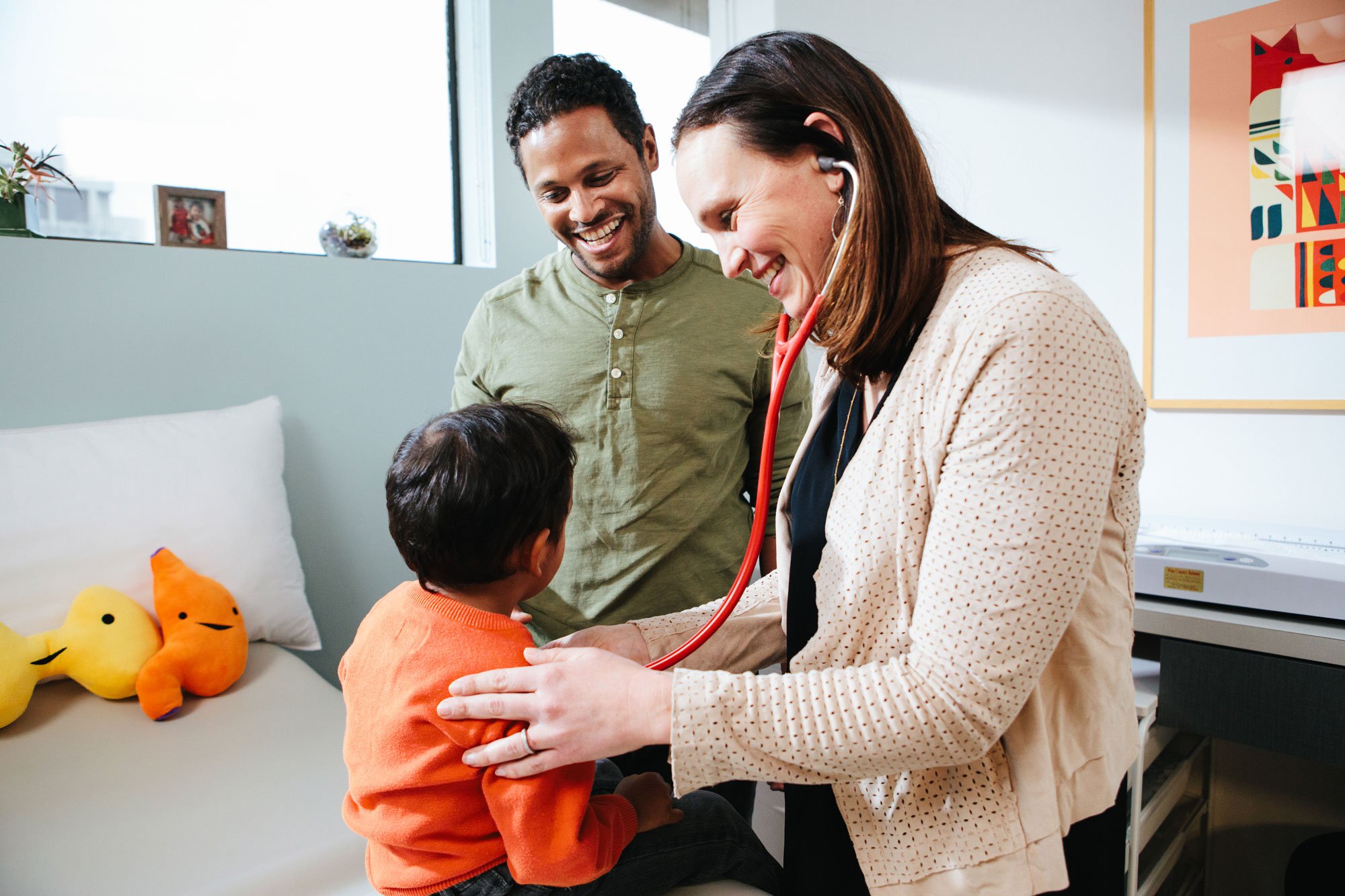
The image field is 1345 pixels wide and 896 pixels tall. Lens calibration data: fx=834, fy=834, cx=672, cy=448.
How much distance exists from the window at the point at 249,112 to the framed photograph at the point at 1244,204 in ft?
6.26

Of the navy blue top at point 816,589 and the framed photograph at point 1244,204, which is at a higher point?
the framed photograph at point 1244,204

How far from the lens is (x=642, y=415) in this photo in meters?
1.34

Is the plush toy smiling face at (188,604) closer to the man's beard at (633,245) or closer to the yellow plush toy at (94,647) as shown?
the yellow plush toy at (94,647)

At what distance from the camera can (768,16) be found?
2.30m

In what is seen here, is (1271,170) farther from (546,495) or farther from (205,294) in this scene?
(205,294)

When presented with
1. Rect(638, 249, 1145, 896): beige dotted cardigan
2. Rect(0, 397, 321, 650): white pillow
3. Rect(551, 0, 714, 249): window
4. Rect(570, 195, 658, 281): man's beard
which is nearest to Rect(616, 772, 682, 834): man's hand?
Rect(638, 249, 1145, 896): beige dotted cardigan

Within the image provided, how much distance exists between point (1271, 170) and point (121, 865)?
2.21 metres

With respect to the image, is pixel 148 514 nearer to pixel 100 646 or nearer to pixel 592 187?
pixel 100 646

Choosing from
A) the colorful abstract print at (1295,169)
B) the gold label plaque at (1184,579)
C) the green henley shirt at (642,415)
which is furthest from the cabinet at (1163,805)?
the colorful abstract print at (1295,169)

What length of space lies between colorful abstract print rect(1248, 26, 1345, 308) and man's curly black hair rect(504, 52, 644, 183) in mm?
1191

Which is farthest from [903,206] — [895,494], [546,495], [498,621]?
[498,621]

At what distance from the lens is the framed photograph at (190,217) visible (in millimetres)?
1861

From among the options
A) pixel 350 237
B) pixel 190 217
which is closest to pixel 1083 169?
pixel 350 237

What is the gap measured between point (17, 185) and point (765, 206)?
166cm
